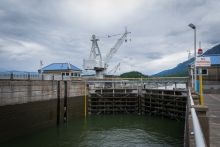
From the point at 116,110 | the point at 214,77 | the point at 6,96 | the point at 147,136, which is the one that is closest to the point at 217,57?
the point at 214,77

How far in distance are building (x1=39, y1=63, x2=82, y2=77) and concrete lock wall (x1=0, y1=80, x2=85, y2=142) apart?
2195cm

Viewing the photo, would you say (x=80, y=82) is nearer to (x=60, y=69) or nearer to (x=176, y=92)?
(x=176, y=92)

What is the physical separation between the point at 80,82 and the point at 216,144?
24.3 m

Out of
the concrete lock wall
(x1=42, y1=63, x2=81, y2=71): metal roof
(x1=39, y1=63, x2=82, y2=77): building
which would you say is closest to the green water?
the concrete lock wall

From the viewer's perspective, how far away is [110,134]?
20.3 metres

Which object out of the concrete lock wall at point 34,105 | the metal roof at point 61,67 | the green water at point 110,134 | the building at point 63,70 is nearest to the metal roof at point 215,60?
the green water at point 110,134

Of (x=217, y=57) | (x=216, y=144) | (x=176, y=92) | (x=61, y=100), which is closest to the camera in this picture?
(x=216, y=144)

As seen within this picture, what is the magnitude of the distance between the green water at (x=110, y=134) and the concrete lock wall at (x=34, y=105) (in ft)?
2.81

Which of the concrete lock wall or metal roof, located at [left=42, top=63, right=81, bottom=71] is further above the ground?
metal roof, located at [left=42, top=63, right=81, bottom=71]

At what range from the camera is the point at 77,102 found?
1148 inches

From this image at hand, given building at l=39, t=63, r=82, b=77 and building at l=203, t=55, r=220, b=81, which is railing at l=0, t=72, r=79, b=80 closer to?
building at l=203, t=55, r=220, b=81

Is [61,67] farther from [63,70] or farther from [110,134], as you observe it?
[110,134]

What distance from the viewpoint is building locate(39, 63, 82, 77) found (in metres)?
50.9

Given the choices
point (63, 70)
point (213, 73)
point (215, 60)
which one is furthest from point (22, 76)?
point (63, 70)
